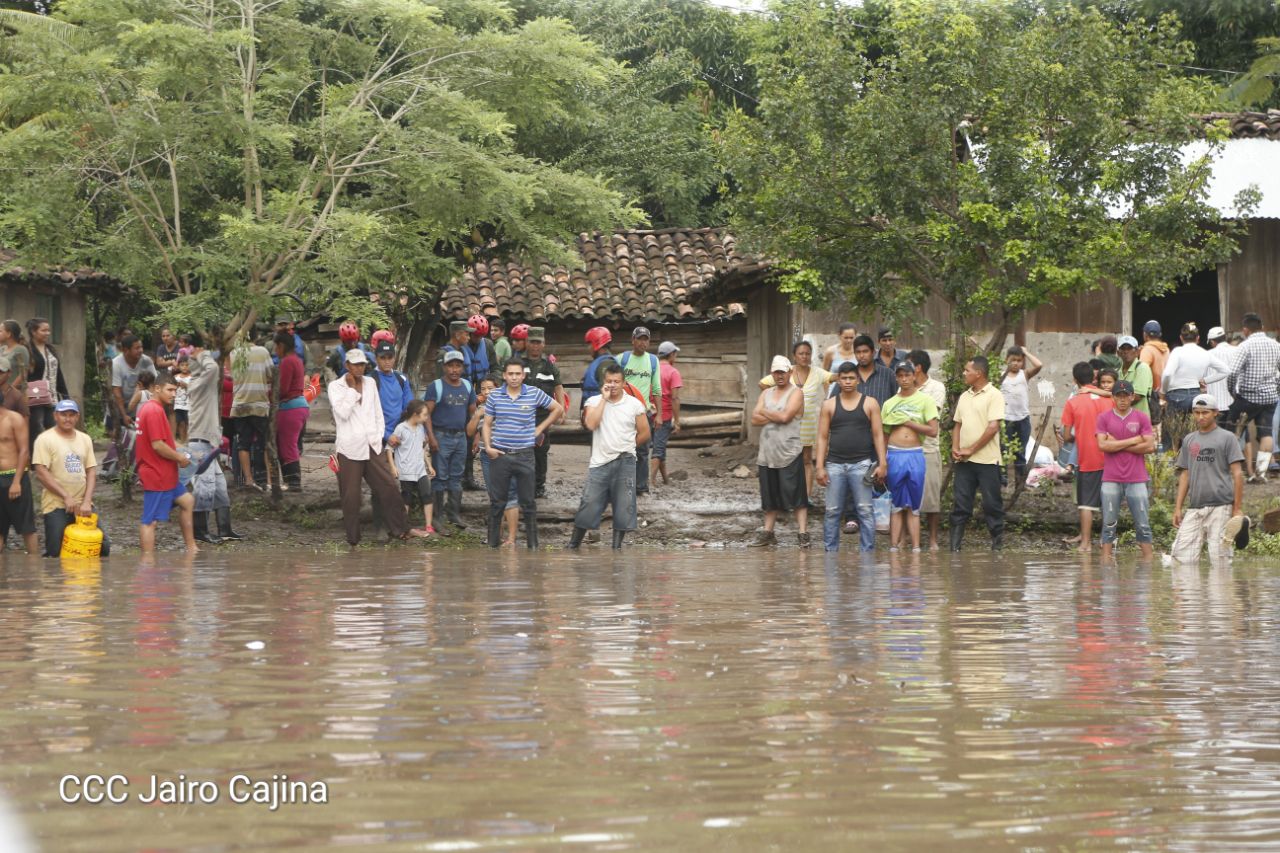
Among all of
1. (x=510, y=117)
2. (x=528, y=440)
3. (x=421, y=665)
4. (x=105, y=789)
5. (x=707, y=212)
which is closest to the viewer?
(x=105, y=789)

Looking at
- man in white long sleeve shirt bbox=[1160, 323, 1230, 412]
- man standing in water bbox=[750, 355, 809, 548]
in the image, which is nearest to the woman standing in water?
man standing in water bbox=[750, 355, 809, 548]

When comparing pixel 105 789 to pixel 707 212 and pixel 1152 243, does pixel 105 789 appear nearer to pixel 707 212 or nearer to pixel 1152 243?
pixel 1152 243

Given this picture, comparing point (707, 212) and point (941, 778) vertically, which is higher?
point (707, 212)

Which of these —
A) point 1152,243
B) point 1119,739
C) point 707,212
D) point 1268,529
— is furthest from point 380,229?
point 707,212

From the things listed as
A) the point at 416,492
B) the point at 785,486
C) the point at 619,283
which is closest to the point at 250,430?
the point at 416,492

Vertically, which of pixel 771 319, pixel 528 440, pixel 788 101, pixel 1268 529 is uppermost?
pixel 788 101

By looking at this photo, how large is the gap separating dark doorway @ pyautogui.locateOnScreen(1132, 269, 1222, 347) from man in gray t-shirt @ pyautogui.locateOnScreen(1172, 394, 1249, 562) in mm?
12032

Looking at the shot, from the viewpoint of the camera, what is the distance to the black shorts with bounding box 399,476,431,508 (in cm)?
1714

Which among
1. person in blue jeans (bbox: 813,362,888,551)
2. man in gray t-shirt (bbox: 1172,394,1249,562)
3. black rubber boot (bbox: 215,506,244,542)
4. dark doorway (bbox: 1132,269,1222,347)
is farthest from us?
dark doorway (bbox: 1132,269,1222,347)

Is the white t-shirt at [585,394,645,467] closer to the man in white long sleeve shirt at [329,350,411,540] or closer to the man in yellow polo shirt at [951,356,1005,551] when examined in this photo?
the man in white long sleeve shirt at [329,350,411,540]

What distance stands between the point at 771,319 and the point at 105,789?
22.3 meters

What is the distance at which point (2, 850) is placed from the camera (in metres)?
3.90

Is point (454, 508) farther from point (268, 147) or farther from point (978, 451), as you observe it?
point (978, 451)

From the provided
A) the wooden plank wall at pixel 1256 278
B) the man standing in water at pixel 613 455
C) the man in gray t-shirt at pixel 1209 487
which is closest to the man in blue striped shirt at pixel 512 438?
the man standing in water at pixel 613 455
